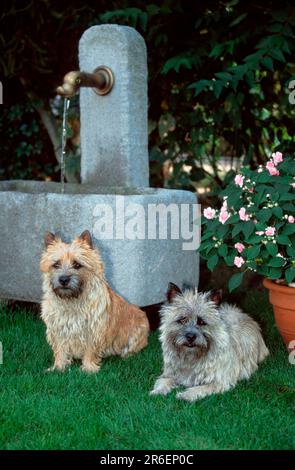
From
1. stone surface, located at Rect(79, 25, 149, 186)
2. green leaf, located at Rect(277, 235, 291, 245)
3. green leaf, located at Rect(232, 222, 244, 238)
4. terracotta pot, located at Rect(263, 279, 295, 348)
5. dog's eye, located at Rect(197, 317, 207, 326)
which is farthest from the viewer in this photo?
stone surface, located at Rect(79, 25, 149, 186)

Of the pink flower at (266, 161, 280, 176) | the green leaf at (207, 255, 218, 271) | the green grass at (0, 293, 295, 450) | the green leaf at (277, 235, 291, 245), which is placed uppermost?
the pink flower at (266, 161, 280, 176)

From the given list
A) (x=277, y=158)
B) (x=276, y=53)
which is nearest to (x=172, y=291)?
(x=277, y=158)

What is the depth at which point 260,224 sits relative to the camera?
4.81 m

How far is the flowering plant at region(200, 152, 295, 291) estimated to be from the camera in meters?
4.81

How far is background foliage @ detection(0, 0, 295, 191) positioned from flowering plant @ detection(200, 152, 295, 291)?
1.18 m

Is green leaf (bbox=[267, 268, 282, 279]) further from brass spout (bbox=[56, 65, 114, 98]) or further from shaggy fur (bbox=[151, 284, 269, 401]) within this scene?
brass spout (bbox=[56, 65, 114, 98])

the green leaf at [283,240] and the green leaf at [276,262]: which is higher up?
the green leaf at [283,240]

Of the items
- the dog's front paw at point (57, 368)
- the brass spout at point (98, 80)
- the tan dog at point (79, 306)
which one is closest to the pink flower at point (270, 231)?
the tan dog at point (79, 306)

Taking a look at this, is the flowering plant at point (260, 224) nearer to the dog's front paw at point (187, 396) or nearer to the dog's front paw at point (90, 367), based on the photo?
the dog's front paw at point (187, 396)

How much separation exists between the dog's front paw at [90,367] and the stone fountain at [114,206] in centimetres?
79

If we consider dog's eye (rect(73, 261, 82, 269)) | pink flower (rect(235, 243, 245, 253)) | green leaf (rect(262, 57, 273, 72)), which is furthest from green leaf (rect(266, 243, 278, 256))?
green leaf (rect(262, 57, 273, 72))

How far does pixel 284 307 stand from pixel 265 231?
2.06 ft

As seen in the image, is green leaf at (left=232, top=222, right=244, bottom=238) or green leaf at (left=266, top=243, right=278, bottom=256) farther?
green leaf at (left=232, top=222, right=244, bottom=238)

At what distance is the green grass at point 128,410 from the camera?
3.54 metres
